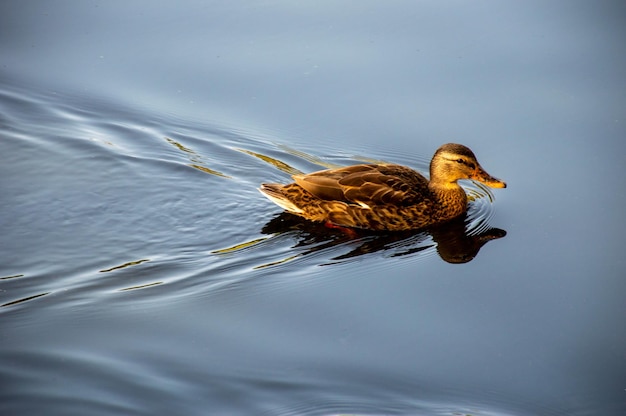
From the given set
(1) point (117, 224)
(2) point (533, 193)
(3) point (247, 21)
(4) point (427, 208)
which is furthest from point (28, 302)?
(3) point (247, 21)

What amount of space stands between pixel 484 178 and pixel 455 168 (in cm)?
34

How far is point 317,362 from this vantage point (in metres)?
7.07

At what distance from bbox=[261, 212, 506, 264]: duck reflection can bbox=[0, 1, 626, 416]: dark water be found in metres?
0.04

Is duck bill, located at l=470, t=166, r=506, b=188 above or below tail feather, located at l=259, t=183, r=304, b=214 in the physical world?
above

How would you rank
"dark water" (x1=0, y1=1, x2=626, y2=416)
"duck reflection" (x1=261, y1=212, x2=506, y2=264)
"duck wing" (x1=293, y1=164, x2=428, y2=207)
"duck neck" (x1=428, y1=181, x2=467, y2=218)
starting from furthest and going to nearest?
1. "duck neck" (x1=428, y1=181, x2=467, y2=218)
2. "duck wing" (x1=293, y1=164, x2=428, y2=207)
3. "duck reflection" (x1=261, y1=212, x2=506, y2=264)
4. "dark water" (x1=0, y1=1, x2=626, y2=416)

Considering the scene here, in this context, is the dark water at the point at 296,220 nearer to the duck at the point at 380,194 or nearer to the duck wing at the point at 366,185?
the duck at the point at 380,194

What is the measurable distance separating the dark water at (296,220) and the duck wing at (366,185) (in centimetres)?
45

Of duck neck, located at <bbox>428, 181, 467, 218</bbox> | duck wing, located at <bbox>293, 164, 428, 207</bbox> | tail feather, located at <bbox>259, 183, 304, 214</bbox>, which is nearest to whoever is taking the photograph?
tail feather, located at <bbox>259, 183, 304, 214</bbox>

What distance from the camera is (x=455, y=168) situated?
10031 millimetres

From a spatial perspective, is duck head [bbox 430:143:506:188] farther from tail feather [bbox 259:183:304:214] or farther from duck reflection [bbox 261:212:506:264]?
tail feather [bbox 259:183:304:214]

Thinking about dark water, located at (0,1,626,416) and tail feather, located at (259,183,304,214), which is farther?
tail feather, located at (259,183,304,214)

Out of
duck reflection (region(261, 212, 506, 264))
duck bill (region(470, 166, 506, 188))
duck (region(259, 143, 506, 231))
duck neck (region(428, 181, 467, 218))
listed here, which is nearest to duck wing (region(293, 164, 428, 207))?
duck (region(259, 143, 506, 231))

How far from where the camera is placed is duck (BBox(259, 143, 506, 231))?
988 cm

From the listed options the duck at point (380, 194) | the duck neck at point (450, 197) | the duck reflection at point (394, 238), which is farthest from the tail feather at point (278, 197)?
the duck neck at point (450, 197)
